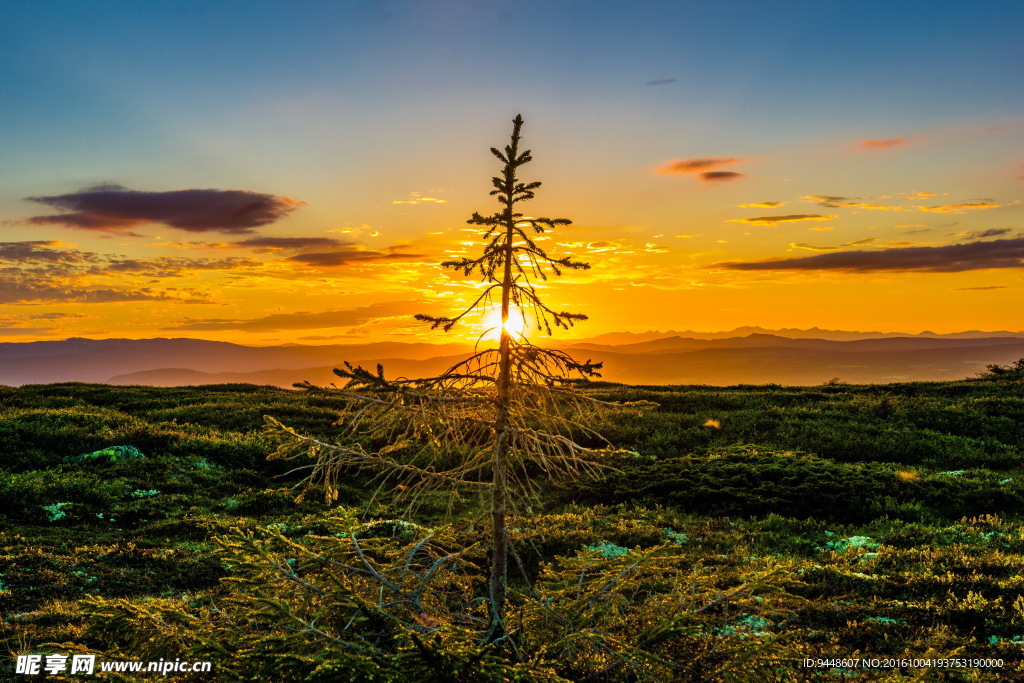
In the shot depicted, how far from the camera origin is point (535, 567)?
14.1 m

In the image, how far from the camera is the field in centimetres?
640

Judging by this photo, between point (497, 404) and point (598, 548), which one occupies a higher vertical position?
point (497, 404)

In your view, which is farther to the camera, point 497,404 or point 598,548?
point 598,548

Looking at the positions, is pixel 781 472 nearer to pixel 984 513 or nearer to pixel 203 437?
pixel 984 513

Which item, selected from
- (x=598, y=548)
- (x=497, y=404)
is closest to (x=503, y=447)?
(x=497, y=404)

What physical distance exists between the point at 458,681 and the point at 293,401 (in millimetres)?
35272

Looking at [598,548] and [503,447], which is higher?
[503,447]

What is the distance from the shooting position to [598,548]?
14055 millimetres

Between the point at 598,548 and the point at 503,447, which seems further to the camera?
the point at 598,548

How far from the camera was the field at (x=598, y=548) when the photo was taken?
6398mm

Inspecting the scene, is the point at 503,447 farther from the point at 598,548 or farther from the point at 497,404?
the point at 598,548

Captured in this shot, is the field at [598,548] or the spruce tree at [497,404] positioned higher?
the spruce tree at [497,404]

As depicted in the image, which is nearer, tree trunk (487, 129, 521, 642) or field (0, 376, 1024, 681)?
field (0, 376, 1024, 681)

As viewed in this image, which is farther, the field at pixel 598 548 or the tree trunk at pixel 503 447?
the tree trunk at pixel 503 447
